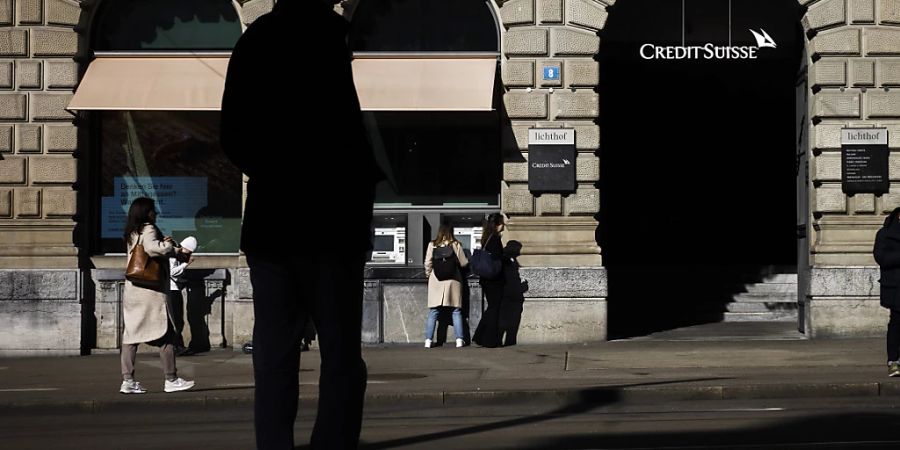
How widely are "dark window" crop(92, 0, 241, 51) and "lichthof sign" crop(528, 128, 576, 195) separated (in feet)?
13.4

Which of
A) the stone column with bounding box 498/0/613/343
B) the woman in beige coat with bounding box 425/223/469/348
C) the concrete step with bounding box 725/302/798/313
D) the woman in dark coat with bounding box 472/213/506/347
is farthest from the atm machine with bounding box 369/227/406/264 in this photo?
the concrete step with bounding box 725/302/798/313

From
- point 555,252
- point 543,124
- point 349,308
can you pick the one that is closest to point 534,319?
point 555,252

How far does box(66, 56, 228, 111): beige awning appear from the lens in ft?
56.5

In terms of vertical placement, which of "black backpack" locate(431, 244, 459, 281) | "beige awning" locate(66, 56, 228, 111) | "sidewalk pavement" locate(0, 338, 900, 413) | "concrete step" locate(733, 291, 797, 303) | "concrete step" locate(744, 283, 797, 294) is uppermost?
"beige awning" locate(66, 56, 228, 111)

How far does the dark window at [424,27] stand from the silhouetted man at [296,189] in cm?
1328

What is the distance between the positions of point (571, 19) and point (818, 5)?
3124 mm

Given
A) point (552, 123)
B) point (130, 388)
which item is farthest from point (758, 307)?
point (130, 388)

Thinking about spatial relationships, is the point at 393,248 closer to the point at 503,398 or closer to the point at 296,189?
the point at 503,398

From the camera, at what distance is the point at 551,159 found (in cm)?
1741

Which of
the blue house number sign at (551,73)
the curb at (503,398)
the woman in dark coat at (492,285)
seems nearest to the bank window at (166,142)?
the woman in dark coat at (492,285)

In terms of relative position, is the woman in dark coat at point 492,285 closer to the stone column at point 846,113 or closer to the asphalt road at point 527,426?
the stone column at point 846,113

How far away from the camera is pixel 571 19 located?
1753cm

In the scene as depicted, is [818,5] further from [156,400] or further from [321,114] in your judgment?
[321,114]

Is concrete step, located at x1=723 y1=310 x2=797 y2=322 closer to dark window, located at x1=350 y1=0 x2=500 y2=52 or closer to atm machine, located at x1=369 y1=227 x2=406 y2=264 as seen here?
atm machine, located at x1=369 y1=227 x2=406 y2=264
